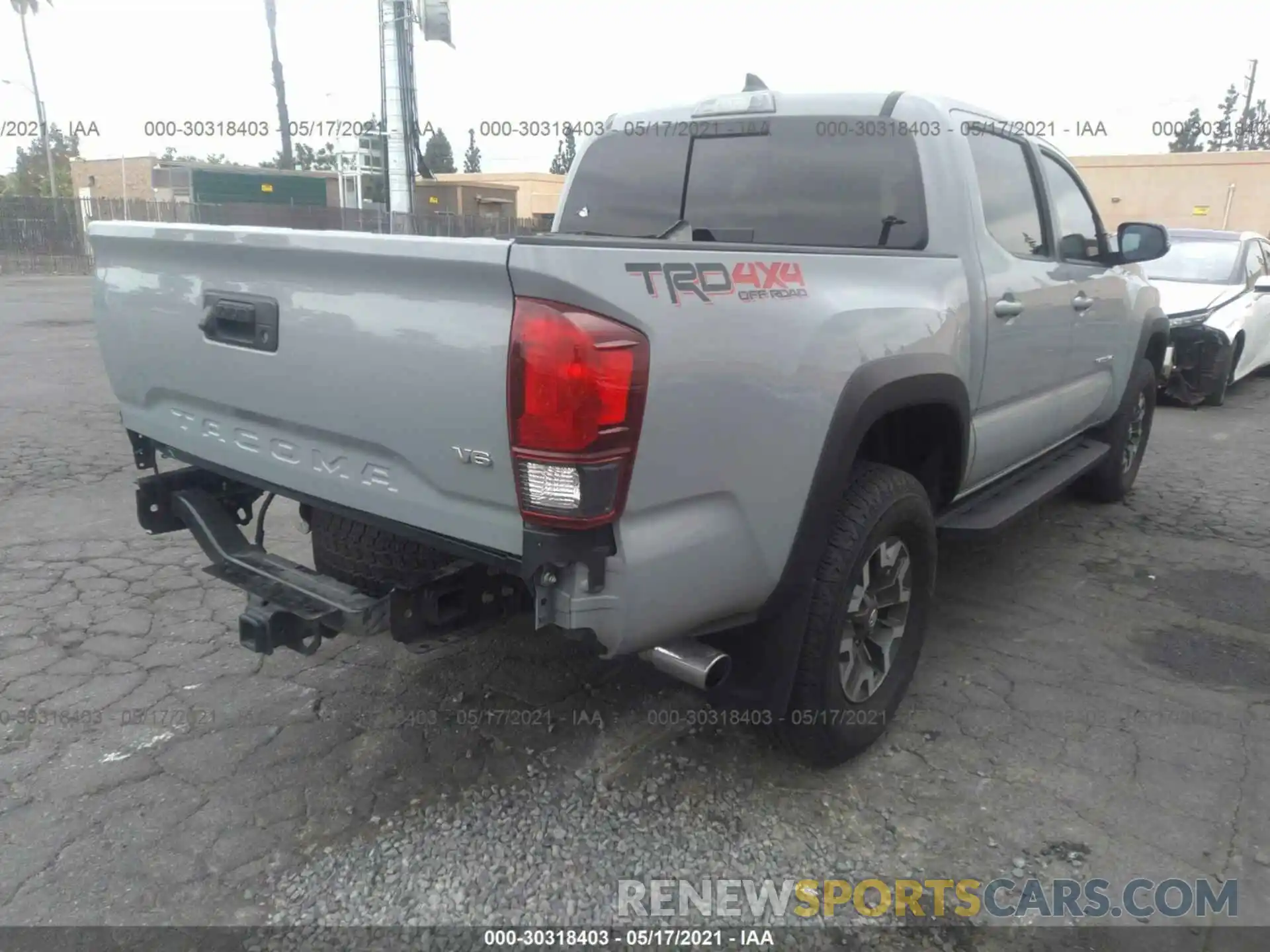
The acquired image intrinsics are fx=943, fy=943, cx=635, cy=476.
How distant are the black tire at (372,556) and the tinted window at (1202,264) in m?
9.37

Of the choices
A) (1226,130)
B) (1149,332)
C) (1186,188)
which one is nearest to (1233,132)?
(1226,130)

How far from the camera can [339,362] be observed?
237 cm

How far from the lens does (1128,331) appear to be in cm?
516

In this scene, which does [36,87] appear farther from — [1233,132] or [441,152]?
[1233,132]

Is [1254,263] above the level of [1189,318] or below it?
above

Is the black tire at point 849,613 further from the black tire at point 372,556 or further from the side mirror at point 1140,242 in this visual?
the side mirror at point 1140,242

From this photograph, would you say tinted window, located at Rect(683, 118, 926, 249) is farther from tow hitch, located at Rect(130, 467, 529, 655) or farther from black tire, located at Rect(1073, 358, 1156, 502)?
black tire, located at Rect(1073, 358, 1156, 502)

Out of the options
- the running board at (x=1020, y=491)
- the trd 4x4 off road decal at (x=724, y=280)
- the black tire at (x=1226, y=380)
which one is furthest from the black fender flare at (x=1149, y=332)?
the black tire at (x=1226, y=380)

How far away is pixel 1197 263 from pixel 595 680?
9.14m

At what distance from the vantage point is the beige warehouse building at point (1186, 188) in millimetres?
28297

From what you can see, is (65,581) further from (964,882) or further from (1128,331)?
(1128,331)

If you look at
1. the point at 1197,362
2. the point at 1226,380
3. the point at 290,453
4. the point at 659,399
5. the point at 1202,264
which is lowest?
the point at 1226,380

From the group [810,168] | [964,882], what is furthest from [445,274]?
[964,882]

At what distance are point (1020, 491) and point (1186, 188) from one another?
3095 cm
